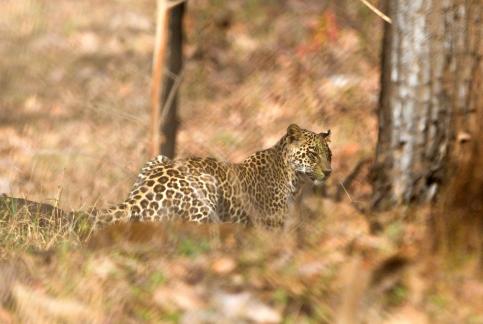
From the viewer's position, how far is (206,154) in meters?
11.5

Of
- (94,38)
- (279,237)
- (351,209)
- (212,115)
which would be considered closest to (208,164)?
(351,209)

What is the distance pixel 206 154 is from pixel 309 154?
139 inches

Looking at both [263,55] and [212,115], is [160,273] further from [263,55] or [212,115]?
[263,55]

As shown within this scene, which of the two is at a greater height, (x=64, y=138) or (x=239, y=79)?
(x=239, y=79)

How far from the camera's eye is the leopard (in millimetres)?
7160

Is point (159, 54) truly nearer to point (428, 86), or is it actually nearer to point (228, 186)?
point (228, 186)

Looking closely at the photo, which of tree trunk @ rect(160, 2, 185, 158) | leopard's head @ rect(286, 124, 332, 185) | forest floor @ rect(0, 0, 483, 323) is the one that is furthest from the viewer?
tree trunk @ rect(160, 2, 185, 158)

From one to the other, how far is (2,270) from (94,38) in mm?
11133

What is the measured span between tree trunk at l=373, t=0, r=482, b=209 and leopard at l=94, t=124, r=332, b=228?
1.15m

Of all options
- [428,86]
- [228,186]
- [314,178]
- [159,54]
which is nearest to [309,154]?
[314,178]

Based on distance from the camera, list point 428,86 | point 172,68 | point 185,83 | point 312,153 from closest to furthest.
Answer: point 428,86, point 312,153, point 172,68, point 185,83

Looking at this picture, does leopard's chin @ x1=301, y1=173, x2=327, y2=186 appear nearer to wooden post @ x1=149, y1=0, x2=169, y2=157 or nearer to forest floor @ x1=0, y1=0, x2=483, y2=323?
forest floor @ x1=0, y1=0, x2=483, y2=323

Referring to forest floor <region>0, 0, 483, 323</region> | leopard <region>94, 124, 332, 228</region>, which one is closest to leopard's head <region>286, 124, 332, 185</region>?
leopard <region>94, 124, 332, 228</region>

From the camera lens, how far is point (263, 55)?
46.2ft
